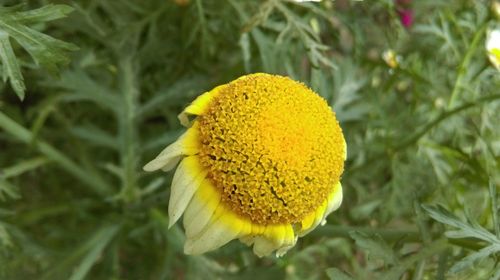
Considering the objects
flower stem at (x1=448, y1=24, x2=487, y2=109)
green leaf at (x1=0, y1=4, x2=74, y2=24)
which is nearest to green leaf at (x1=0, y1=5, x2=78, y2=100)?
green leaf at (x1=0, y1=4, x2=74, y2=24)

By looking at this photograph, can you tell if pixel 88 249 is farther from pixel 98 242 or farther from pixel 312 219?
pixel 312 219

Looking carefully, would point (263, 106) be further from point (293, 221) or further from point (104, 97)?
point (104, 97)

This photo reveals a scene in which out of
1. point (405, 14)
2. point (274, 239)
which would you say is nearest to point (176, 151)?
point (274, 239)

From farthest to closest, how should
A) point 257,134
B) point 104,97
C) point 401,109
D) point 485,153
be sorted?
point 401,109 → point 104,97 → point 485,153 → point 257,134

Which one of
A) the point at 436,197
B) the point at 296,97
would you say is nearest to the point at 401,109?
the point at 436,197

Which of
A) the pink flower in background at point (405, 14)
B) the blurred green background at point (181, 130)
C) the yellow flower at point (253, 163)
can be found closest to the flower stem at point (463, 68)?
the blurred green background at point (181, 130)

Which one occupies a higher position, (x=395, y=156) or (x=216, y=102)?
(x=216, y=102)

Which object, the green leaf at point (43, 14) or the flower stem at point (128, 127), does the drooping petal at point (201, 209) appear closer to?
the green leaf at point (43, 14)
